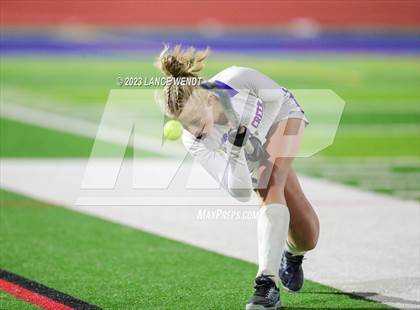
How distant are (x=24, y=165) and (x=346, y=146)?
4794mm

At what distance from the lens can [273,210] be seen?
5219 millimetres

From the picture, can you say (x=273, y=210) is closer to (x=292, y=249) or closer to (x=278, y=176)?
(x=278, y=176)

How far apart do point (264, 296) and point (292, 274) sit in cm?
88

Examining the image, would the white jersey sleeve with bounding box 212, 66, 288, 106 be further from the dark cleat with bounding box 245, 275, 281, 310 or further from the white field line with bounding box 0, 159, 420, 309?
the white field line with bounding box 0, 159, 420, 309

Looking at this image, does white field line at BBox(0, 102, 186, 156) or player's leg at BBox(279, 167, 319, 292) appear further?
white field line at BBox(0, 102, 186, 156)

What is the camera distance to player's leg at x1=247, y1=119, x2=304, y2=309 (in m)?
5.10

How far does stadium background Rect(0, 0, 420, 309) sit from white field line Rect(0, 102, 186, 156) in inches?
2.9

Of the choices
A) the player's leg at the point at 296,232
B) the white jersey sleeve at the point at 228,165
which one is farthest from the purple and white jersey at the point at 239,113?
the player's leg at the point at 296,232

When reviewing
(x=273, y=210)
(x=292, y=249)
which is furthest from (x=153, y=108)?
(x=273, y=210)

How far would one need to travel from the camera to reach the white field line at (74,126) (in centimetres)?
1314

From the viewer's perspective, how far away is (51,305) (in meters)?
5.67
